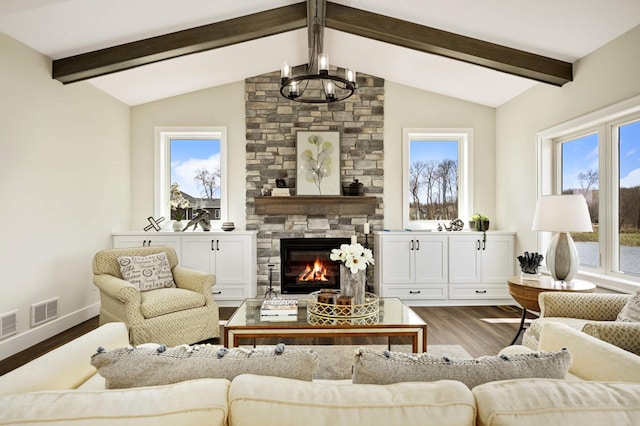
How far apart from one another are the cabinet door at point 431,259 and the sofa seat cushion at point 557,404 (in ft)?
12.3

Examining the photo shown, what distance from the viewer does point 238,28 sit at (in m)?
3.63

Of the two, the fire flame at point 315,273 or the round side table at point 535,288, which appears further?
the fire flame at point 315,273

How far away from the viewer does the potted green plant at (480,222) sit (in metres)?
4.71

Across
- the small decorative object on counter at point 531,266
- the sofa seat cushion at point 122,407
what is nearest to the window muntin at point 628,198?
the small decorative object on counter at point 531,266

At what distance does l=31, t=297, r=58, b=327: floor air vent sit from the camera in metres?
3.29

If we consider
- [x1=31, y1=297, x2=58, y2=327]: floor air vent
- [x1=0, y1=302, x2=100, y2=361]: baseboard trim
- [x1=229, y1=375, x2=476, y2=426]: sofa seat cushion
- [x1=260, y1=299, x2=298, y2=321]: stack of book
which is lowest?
[x1=0, y1=302, x2=100, y2=361]: baseboard trim

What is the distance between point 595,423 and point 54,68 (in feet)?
15.1

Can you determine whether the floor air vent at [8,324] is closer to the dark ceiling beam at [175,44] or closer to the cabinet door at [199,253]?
the cabinet door at [199,253]

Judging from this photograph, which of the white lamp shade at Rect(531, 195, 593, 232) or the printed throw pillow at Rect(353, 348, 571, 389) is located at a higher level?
the white lamp shade at Rect(531, 195, 593, 232)

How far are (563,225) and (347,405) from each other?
2777mm

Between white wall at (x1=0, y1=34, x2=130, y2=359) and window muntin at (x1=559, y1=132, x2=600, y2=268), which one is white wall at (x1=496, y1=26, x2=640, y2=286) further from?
white wall at (x1=0, y1=34, x2=130, y2=359)

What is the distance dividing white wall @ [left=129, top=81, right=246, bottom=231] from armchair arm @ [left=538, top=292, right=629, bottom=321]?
371cm

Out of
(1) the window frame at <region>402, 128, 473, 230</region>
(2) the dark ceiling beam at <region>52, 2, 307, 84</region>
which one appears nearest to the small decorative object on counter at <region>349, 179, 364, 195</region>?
(1) the window frame at <region>402, 128, 473, 230</region>

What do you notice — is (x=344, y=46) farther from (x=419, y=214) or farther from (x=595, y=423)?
(x=595, y=423)
